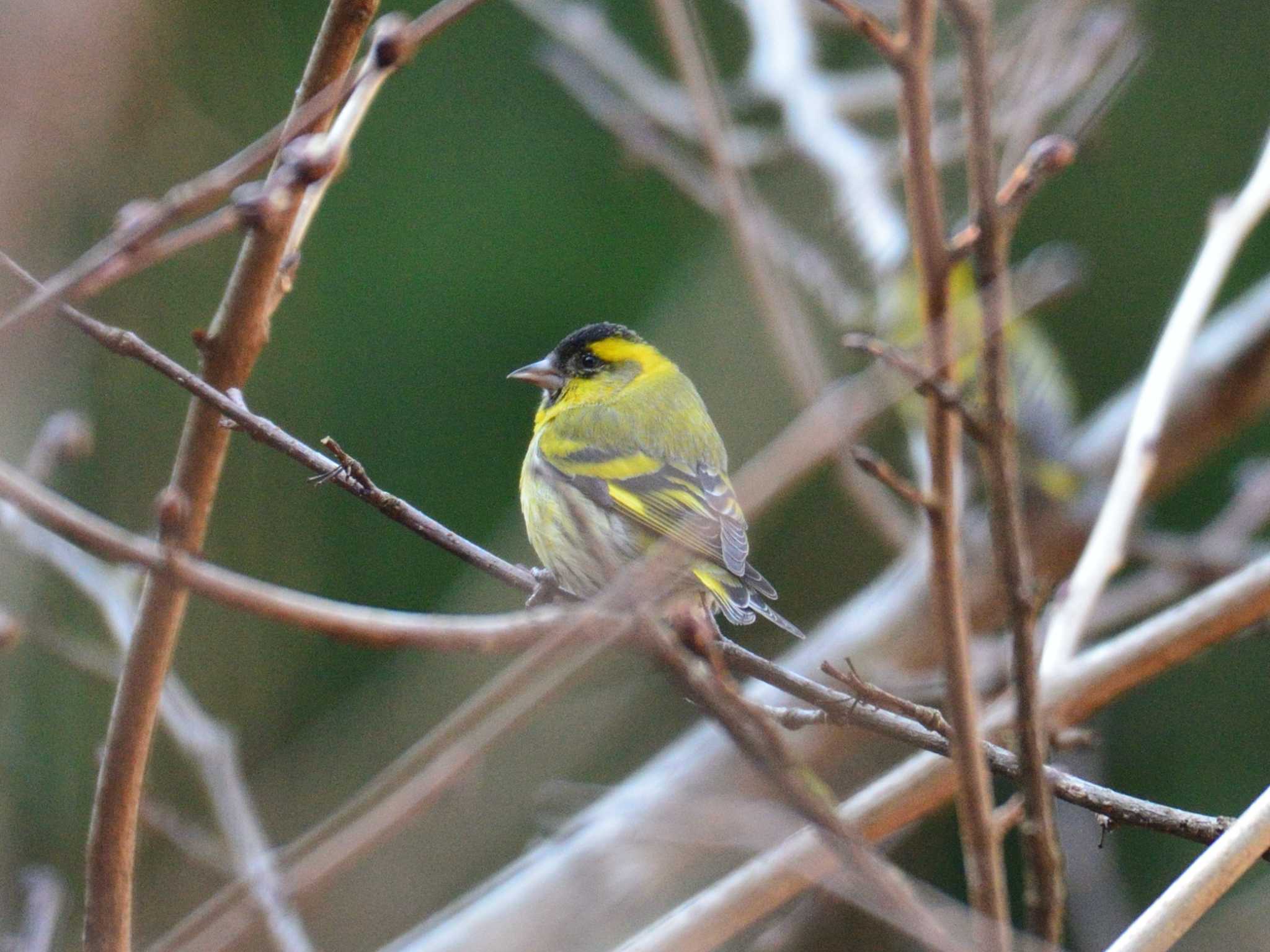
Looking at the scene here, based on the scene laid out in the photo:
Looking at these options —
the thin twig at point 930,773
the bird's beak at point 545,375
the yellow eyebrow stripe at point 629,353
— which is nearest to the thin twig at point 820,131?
the yellow eyebrow stripe at point 629,353

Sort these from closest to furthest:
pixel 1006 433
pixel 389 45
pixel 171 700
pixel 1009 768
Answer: pixel 1006 433 < pixel 389 45 < pixel 1009 768 < pixel 171 700

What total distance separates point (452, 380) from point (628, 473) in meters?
2.62

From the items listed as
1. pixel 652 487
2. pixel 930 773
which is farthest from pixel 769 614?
pixel 652 487

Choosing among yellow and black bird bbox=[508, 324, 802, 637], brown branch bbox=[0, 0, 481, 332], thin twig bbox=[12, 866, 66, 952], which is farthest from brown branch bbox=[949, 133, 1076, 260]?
thin twig bbox=[12, 866, 66, 952]

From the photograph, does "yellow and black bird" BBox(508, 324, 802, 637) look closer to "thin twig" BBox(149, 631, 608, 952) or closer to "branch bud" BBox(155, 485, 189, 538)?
"thin twig" BBox(149, 631, 608, 952)

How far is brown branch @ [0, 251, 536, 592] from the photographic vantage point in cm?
142

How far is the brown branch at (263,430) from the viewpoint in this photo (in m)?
1.42

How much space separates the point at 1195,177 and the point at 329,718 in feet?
13.8

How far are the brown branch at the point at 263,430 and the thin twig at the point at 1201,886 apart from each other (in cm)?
76

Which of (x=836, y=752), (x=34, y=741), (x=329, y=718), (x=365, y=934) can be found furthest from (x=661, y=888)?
(x=34, y=741)

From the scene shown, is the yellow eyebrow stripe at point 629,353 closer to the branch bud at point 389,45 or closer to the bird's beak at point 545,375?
the bird's beak at point 545,375

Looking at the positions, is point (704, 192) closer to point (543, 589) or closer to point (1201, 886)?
point (543, 589)

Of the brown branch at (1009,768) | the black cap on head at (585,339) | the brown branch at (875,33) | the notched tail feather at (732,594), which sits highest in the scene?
the black cap on head at (585,339)

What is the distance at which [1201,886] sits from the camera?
1153 millimetres
